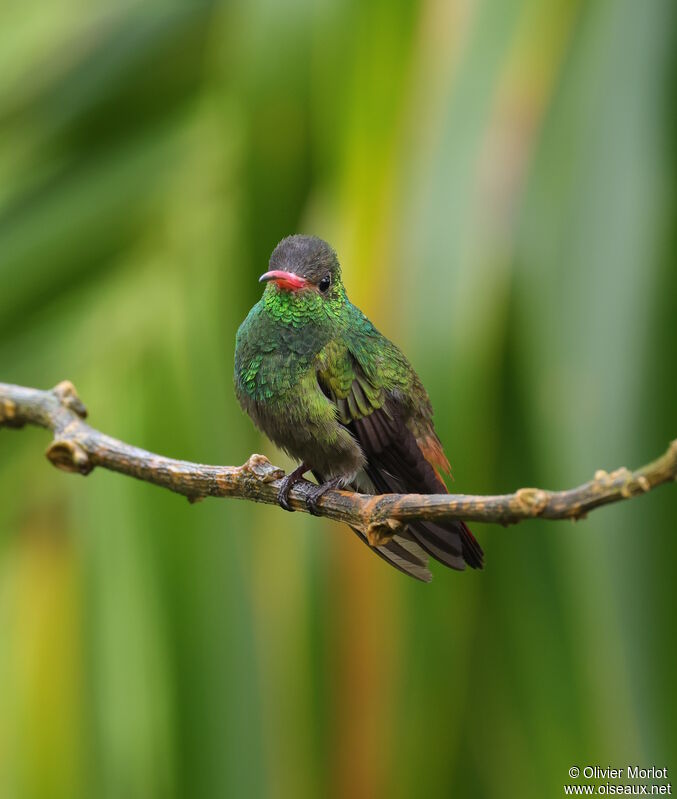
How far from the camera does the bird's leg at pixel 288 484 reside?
1439 mm

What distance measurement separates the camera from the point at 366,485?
1589 mm

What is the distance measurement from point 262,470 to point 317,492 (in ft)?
0.27

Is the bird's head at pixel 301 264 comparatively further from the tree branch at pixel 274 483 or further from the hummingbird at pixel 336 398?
the tree branch at pixel 274 483

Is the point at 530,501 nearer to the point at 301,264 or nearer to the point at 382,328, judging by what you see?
the point at 301,264

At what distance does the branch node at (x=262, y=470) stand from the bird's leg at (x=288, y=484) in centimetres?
3

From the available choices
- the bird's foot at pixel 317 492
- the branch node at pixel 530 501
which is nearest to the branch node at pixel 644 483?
the branch node at pixel 530 501

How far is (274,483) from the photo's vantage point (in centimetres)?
143

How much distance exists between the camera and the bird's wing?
1260 mm

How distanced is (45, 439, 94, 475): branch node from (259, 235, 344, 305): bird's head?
40cm

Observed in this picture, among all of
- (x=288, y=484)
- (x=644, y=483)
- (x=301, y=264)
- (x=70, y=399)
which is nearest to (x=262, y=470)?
(x=288, y=484)

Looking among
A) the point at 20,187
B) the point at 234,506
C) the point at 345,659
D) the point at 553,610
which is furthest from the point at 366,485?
the point at 20,187

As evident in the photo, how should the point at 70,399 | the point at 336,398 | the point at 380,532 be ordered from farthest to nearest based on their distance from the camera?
the point at 70,399, the point at 336,398, the point at 380,532

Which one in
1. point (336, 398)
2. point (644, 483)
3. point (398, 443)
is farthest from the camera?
point (336, 398)

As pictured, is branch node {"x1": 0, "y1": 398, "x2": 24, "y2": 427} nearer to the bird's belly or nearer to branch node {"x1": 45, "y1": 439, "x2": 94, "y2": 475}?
branch node {"x1": 45, "y1": 439, "x2": 94, "y2": 475}
